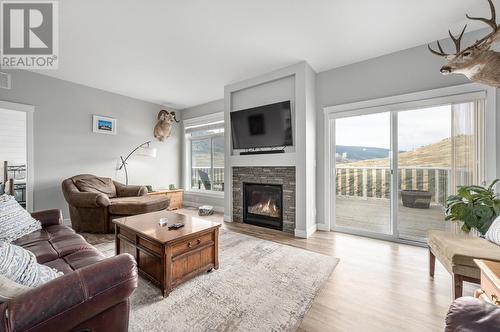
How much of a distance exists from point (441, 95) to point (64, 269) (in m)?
4.22

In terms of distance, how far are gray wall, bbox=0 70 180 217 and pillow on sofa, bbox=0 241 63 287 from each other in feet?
11.7

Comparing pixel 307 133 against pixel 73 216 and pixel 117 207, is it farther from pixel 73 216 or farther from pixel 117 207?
pixel 73 216

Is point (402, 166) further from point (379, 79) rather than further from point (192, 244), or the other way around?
point (192, 244)

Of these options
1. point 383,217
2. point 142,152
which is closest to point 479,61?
point 383,217

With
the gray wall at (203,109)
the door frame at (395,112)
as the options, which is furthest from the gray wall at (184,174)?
the door frame at (395,112)

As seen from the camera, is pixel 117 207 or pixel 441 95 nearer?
pixel 441 95

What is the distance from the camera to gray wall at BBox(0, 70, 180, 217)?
11.7 ft

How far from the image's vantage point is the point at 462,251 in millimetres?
1570

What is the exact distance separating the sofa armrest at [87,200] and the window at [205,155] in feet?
8.10

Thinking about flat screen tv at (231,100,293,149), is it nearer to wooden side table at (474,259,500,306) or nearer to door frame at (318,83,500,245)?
door frame at (318,83,500,245)

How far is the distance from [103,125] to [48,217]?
106 inches

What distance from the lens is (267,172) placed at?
3.69m

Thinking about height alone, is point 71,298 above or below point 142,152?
below

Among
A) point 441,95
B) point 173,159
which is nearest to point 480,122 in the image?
point 441,95
